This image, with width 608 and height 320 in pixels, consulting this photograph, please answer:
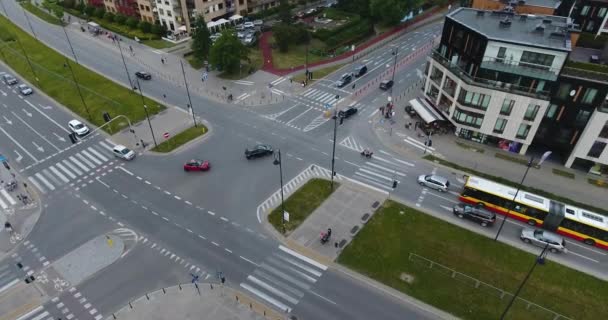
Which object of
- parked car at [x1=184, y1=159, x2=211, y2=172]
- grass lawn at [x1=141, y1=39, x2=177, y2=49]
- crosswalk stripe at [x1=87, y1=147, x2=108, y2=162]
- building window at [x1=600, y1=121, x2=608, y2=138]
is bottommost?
crosswalk stripe at [x1=87, y1=147, x2=108, y2=162]

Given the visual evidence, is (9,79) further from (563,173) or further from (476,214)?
(563,173)

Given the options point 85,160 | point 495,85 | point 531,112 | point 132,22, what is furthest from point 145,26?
point 531,112

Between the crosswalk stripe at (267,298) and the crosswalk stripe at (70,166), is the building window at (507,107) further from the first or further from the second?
the crosswalk stripe at (70,166)

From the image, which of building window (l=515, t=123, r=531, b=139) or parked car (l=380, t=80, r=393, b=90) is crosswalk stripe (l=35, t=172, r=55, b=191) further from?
building window (l=515, t=123, r=531, b=139)

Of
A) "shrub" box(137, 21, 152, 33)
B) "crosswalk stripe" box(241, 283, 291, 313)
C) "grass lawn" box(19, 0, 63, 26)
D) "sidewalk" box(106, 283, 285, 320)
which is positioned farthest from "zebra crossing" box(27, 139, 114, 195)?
"grass lawn" box(19, 0, 63, 26)

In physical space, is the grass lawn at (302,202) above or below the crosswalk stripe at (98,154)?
below

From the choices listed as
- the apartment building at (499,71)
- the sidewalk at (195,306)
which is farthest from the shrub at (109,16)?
the sidewalk at (195,306)
